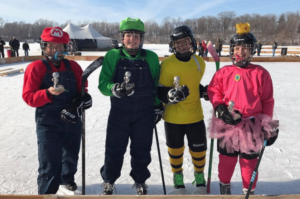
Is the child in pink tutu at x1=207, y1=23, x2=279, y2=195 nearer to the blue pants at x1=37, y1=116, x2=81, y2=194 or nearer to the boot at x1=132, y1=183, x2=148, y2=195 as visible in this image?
the boot at x1=132, y1=183, x2=148, y2=195

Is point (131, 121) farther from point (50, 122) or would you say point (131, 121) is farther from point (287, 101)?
point (287, 101)

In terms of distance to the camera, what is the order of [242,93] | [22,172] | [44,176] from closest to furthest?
[242,93] < [44,176] < [22,172]

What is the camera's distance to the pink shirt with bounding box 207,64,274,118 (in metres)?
2.07

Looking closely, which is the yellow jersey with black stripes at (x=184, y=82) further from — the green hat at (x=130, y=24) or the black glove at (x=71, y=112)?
the black glove at (x=71, y=112)

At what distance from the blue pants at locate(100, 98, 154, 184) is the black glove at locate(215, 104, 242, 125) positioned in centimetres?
70

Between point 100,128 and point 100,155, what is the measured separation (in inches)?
45.5

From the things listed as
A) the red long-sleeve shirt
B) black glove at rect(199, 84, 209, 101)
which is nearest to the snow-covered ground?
black glove at rect(199, 84, 209, 101)

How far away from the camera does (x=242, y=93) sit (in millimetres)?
2074

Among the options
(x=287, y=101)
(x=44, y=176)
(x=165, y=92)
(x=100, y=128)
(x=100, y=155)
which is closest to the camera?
(x=44, y=176)

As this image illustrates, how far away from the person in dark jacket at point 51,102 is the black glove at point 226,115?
131 centimetres

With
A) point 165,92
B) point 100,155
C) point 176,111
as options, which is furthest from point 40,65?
point 100,155

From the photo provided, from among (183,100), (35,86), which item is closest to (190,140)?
(183,100)

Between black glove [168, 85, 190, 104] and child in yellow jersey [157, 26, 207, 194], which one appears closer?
black glove [168, 85, 190, 104]

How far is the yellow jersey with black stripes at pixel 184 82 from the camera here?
7.91 ft
